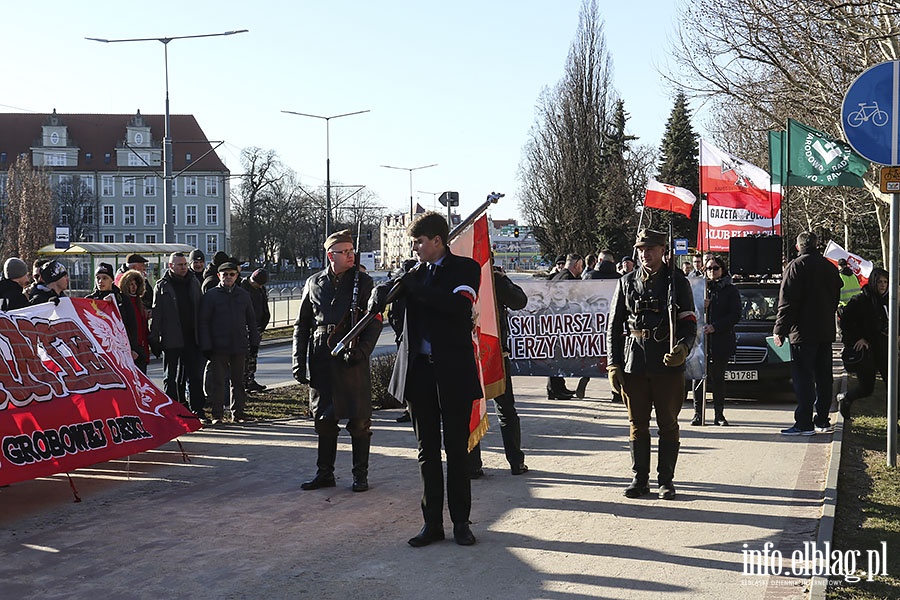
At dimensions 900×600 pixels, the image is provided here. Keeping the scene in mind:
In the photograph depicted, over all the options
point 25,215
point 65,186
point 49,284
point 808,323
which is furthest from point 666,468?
point 65,186

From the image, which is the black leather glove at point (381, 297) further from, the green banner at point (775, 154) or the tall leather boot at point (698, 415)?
the green banner at point (775, 154)

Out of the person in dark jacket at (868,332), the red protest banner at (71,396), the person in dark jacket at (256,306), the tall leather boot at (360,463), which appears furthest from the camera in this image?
the person in dark jacket at (256,306)

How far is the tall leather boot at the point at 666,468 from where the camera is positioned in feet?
26.9

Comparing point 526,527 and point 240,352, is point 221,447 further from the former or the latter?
point 526,527

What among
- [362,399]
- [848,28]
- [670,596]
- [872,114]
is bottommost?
[670,596]

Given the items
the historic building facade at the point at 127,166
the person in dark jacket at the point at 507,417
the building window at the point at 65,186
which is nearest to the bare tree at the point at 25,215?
the building window at the point at 65,186

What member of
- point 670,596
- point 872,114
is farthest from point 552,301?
point 670,596

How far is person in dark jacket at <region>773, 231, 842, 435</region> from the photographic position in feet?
37.5

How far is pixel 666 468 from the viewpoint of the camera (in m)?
8.23

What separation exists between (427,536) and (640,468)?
2161 mm

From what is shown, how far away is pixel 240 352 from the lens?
506 inches

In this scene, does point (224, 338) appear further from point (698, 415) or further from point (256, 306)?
point (698, 415)

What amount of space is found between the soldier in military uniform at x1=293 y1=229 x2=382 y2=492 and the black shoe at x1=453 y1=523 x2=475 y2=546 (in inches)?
73.8

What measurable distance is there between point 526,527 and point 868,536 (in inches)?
86.3
